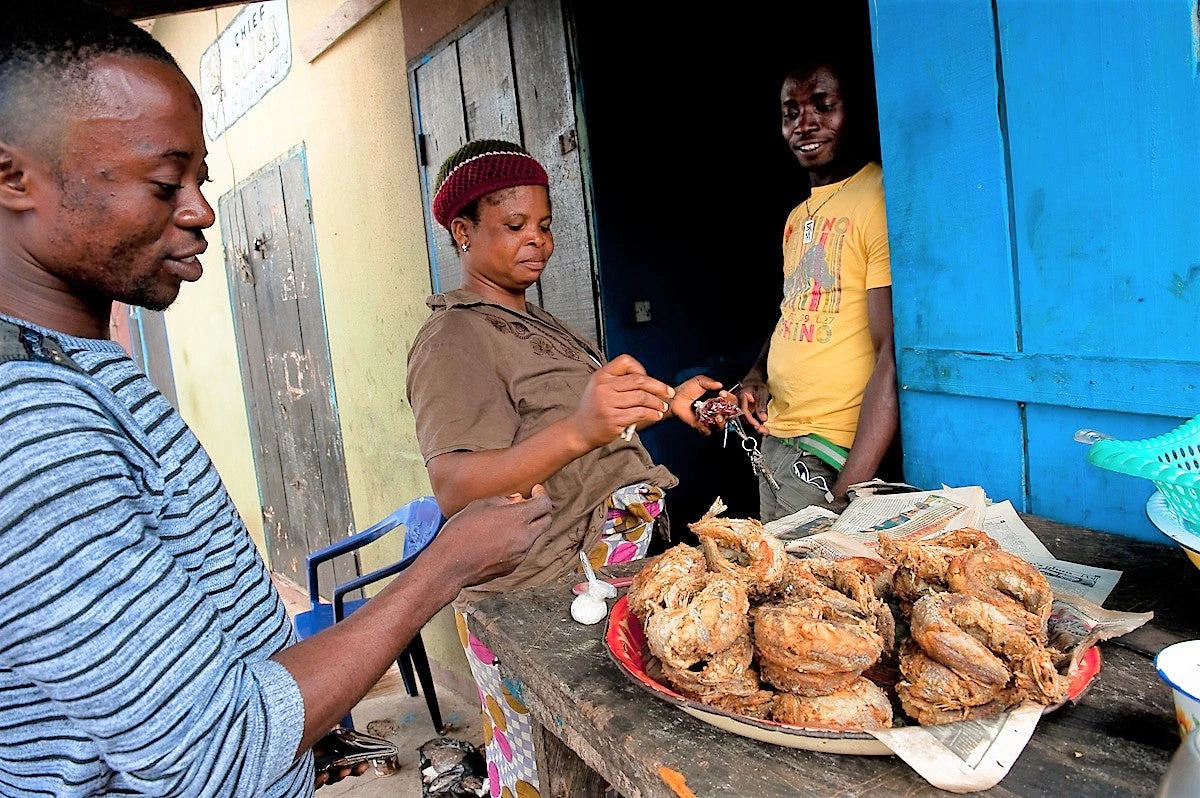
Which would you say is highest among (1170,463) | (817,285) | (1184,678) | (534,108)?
(534,108)

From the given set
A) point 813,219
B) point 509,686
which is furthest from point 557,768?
point 813,219

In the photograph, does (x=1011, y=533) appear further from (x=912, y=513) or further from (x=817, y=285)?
(x=817, y=285)

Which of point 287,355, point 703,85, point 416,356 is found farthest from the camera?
point 287,355

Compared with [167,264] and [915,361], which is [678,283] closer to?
[915,361]

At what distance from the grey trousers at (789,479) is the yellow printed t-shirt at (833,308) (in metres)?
0.09

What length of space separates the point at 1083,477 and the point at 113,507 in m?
1.81

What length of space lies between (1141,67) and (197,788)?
1.88m

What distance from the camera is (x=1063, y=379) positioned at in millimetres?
1700

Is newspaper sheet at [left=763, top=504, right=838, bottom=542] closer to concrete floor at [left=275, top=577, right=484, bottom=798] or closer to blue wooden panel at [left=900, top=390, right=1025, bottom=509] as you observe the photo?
blue wooden panel at [left=900, top=390, right=1025, bottom=509]

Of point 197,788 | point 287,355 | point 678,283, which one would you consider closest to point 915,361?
point 678,283

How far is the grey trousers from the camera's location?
7.85 feet

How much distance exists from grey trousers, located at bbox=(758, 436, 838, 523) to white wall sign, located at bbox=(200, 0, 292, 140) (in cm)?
444

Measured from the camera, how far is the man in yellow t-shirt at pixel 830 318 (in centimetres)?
217

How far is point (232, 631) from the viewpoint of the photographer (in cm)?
106
